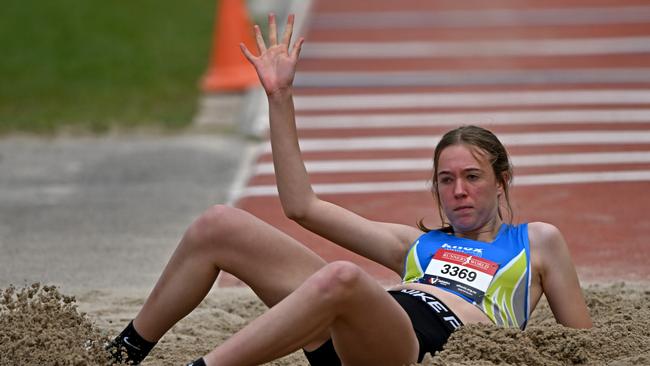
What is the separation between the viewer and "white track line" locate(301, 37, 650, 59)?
1246 cm

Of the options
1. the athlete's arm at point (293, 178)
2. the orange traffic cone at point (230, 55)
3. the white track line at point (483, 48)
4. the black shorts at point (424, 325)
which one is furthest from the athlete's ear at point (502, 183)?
the white track line at point (483, 48)

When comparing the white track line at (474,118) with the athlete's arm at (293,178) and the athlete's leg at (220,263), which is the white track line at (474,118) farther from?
the athlete's leg at (220,263)

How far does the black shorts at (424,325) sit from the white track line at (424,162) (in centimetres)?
440

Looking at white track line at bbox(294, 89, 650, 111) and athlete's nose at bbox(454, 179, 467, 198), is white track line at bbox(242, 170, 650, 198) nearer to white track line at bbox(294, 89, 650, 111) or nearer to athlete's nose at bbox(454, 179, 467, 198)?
white track line at bbox(294, 89, 650, 111)

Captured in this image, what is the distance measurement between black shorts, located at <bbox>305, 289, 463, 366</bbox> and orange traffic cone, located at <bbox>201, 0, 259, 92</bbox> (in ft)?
26.1

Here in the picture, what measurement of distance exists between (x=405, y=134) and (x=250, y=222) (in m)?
5.50

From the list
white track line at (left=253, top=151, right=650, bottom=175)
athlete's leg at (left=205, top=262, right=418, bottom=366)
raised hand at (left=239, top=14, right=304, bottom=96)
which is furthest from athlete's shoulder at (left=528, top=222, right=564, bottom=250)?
white track line at (left=253, top=151, right=650, bottom=175)

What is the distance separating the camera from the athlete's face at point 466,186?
4.61 meters

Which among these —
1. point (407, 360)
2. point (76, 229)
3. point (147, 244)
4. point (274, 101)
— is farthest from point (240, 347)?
point (76, 229)

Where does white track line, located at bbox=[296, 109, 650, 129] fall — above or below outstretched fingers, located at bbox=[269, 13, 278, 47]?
below

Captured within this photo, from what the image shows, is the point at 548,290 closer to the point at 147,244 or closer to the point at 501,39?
the point at 147,244

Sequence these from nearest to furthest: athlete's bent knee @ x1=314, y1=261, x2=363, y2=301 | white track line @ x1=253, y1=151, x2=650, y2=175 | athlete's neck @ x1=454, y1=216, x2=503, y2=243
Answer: athlete's bent knee @ x1=314, y1=261, x2=363, y2=301 < athlete's neck @ x1=454, y1=216, x2=503, y2=243 < white track line @ x1=253, y1=151, x2=650, y2=175

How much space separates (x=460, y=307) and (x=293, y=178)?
80 cm

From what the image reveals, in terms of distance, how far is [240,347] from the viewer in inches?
160
